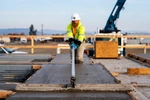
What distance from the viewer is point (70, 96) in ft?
16.0

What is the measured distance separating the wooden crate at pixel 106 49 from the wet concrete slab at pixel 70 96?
28.2 ft

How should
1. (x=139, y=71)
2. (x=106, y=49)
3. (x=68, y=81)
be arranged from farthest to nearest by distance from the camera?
(x=106, y=49)
(x=139, y=71)
(x=68, y=81)

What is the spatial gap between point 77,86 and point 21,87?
875 mm

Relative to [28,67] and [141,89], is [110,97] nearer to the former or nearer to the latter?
[141,89]

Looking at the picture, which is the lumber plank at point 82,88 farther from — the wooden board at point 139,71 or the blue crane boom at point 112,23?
the blue crane boom at point 112,23

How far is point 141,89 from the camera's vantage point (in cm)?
626

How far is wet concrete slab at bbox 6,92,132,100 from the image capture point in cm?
478

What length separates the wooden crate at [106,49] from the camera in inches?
538

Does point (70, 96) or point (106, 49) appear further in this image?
point (106, 49)

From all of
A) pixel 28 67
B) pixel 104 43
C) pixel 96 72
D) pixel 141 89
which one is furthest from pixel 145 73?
pixel 104 43

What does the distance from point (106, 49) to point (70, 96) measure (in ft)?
30.1

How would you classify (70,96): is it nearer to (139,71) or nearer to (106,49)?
(139,71)

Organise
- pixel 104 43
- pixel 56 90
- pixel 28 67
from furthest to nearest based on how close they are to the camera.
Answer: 1. pixel 104 43
2. pixel 28 67
3. pixel 56 90

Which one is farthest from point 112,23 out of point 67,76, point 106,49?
point 67,76
